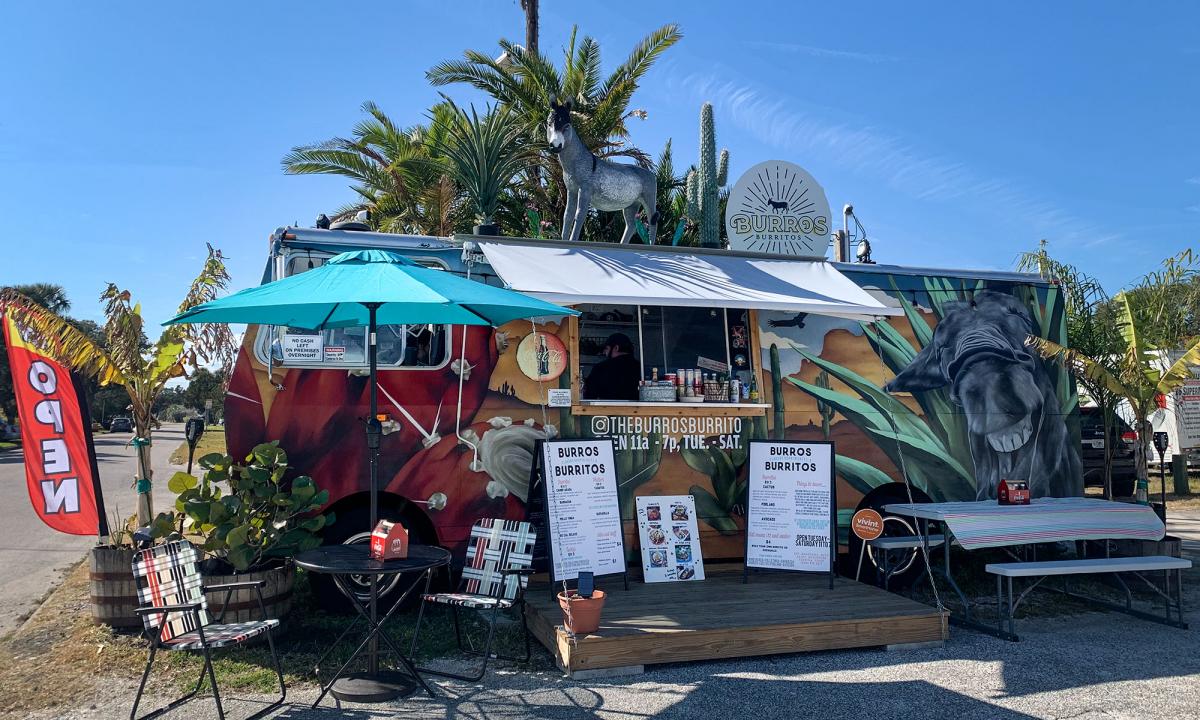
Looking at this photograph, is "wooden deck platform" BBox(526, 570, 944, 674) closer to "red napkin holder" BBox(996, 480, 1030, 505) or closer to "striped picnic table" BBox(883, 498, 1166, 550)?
"striped picnic table" BBox(883, 498, 1166, 550)

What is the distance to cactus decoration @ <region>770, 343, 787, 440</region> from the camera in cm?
720

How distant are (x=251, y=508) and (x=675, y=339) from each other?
3.70 m

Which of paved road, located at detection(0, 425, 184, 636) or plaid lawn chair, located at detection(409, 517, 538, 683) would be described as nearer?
plaid lawn chair, located at detection(409, 517, 538, 683)

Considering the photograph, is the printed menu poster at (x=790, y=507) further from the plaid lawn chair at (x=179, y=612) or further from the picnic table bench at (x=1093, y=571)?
the plaid lawn chair at (x=179, y=612)

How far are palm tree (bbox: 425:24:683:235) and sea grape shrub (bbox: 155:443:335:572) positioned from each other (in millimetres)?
8900

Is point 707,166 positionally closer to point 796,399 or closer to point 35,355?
point 796,399

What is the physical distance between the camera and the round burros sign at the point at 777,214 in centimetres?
811

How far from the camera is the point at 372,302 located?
4.52 meters

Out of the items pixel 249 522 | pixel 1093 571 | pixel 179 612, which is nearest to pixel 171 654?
pixel 249 522

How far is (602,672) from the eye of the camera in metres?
5.05

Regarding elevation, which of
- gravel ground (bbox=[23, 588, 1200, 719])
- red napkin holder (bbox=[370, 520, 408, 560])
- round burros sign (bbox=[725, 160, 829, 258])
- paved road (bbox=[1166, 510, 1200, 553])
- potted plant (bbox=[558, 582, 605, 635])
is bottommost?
paved road (bbox=[1166, 510, 1200, 553])

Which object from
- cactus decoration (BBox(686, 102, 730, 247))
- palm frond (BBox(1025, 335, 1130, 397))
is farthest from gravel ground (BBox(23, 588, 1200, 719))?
cactus decoration (BBox(686, 102, 730, 247))

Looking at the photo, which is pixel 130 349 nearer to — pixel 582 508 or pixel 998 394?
pixel 582 508

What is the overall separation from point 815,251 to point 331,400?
4.74m
